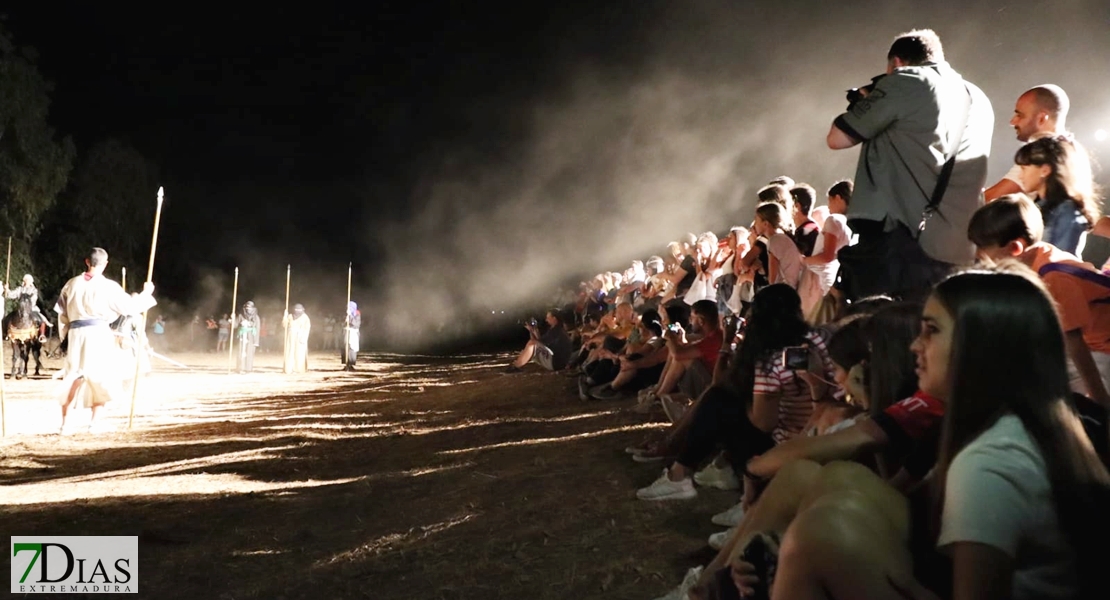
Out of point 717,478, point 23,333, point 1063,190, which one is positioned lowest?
point 717,478

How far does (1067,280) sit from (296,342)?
20848 mm

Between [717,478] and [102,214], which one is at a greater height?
[102,214]

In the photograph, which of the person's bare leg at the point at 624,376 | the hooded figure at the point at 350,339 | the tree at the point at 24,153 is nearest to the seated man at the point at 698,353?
the person's bare leg at the point at 624,376

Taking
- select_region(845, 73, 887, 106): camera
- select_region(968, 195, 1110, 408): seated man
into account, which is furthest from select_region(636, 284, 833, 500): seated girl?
select_region(845, 73, 887, 106): camera

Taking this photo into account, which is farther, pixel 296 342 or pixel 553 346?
pixel 296 342

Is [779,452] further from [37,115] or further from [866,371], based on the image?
[37,115]

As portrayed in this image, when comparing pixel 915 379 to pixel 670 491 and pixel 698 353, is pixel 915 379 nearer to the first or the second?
pixel 670 491

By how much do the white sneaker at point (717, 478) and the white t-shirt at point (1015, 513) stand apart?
2.81m

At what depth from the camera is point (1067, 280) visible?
9.46 ft

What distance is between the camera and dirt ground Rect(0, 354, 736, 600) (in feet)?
12.4

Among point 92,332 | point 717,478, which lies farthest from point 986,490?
point 92,332

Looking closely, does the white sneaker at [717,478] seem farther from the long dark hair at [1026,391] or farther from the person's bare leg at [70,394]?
the person's bare leg at [70,394]

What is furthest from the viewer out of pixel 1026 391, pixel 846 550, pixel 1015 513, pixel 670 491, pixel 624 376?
pixel 624 376

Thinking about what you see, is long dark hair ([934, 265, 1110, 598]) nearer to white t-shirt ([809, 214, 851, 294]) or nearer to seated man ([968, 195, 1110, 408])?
seated man ([968, 195, 1110, 408])
